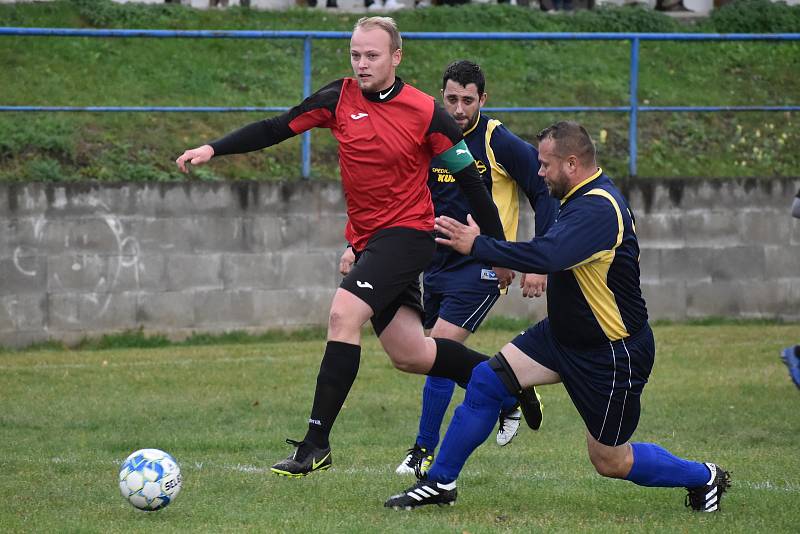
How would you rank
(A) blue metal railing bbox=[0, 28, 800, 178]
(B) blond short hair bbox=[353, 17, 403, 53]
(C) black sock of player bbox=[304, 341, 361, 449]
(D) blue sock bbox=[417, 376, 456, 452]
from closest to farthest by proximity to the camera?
(C) black sock of player bbox=[304, 341, 361, 449] < (B) blond short hair bbox=[353, 17, 403, 53] < (D) blue sock bbox=[417, 376, 456, 452] < (A) blue metal railing bbox=[0, 28, 800, 178]

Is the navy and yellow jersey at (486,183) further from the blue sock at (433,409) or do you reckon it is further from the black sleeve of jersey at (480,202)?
the black sleeve of jersey at (480,202)

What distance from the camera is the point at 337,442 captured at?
8438 millimetres

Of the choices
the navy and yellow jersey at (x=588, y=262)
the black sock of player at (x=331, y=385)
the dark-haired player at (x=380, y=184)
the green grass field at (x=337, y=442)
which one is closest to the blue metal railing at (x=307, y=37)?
the green grass field at (x=337, y=442)

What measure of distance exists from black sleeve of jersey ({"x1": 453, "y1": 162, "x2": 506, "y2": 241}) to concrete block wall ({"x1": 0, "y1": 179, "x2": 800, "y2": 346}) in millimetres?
6798

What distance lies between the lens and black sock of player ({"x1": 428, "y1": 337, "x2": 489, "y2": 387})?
6754 millimetres

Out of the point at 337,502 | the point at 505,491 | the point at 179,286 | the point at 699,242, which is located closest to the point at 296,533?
the point at 337,502

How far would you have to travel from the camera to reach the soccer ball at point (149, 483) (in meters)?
5.78

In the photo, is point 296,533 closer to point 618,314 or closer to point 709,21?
point 618,314

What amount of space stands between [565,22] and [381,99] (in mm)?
13050

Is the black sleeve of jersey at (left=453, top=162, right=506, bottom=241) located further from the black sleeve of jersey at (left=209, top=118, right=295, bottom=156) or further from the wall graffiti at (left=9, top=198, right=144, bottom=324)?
the wall graffiti at (left=9, top=198, right=144, bottom=324)

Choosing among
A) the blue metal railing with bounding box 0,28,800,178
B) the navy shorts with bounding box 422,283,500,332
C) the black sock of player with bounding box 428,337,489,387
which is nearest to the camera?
the black sock of player with bounding box 428,337,489,387

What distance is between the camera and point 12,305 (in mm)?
12531

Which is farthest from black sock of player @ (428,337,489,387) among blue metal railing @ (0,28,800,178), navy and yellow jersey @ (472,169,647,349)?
blue metal railing @ (0,28,800,178)

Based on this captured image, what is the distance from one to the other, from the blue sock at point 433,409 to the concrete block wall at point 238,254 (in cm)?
613
